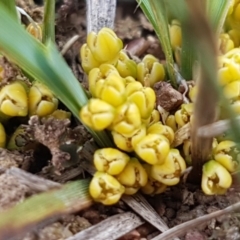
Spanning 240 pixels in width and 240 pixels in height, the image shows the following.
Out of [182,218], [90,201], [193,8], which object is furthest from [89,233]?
[193,8]

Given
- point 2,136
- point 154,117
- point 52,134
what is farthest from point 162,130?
point 2,136

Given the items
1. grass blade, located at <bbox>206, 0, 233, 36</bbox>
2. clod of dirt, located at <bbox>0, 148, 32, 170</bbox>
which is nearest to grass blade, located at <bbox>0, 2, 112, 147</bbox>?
clod of dirt, located at <bbox>0, 148, 32, 170</bbox>

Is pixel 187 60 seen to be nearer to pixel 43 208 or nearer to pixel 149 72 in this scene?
pixel 149 72

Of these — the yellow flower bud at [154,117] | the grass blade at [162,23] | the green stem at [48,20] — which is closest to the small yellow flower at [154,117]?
the yellow flower bud at [154,117]

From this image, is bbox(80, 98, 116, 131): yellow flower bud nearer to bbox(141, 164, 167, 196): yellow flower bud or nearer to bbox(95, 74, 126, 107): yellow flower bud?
bbox(95, 74, 126, 107): yellow flower bud

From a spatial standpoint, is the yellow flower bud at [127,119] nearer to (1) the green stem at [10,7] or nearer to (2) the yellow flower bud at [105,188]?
(2) the yellow flower bud at [105,188]
